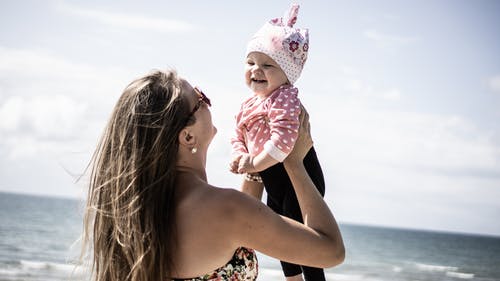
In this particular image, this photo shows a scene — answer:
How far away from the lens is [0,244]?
19844 mm

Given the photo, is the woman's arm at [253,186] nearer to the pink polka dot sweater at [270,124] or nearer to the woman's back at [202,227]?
the pink polka dot sweater at [270,124]

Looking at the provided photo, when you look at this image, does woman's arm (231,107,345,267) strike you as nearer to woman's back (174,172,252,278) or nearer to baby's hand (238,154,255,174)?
woman's back (174,172,252,278)

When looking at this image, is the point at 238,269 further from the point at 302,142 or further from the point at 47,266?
the point at 47,266

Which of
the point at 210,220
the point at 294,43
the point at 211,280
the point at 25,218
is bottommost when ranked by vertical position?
the point at 25,218

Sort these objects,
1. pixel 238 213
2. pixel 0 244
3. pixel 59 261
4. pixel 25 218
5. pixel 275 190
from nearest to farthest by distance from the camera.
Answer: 1. pixel 238 213
2. pixel 275 190
3. pixel 59 261
4. pixel 0 244
5. pixel 25 218

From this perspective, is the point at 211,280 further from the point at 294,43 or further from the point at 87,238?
the point at 294,43

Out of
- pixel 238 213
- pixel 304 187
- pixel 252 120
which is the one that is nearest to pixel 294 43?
pixel 252 120

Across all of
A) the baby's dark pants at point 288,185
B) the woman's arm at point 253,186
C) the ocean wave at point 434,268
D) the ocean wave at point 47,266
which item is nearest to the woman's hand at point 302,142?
the baby's dark pants at point 288,185

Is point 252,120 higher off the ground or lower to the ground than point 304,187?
higher

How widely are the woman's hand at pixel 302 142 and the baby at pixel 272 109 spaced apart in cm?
5

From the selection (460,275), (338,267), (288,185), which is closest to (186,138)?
(288,185)

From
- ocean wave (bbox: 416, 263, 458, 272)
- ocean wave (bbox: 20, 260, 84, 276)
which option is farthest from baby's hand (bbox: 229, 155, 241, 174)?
ocean wave (bbox: 416, 263, 458, 272)

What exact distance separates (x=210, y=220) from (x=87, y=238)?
545 millimetres

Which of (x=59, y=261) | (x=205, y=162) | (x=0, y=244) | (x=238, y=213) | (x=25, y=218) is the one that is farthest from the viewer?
(x=25, y=218)
